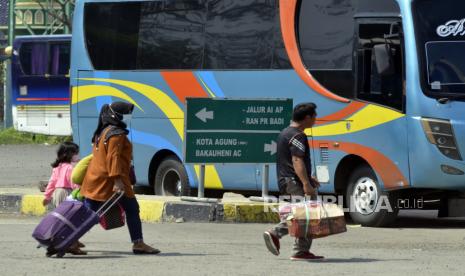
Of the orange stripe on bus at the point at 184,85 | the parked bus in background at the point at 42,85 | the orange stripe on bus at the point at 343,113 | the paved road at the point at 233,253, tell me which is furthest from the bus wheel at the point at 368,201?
the parked bus in background at the point at 42,85

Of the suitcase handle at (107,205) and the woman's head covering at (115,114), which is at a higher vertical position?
the woman's head covering at (115,114)

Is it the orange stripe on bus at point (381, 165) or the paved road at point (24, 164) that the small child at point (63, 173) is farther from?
the paved road at point (24, 164)

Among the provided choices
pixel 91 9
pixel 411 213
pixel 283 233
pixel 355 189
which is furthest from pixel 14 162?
pixel 283 233

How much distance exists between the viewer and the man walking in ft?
38.4

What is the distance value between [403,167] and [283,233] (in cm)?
381

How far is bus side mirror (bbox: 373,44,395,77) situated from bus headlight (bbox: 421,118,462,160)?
0.76 meters

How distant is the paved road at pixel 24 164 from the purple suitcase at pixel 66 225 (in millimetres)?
10288

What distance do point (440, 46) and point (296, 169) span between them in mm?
4175

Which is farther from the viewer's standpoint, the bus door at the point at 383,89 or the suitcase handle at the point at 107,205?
the bus door at the point at 383,89

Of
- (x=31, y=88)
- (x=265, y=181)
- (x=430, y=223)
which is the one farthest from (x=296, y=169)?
(x=31, y=88)

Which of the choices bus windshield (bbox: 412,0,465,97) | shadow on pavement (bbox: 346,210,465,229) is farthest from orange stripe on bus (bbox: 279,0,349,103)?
shadow on pavement (bbox: 346,210,465,229)

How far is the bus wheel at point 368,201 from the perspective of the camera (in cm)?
1575

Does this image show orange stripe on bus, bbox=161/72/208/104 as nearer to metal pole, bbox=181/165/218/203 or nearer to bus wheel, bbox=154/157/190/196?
bus wheel, bbox=154/157/190/196

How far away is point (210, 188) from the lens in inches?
730
